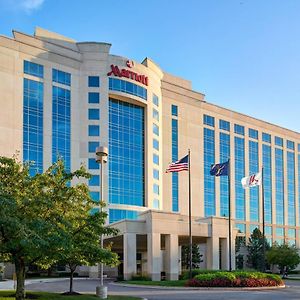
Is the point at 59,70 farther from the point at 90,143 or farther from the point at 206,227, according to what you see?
the point at 206,227

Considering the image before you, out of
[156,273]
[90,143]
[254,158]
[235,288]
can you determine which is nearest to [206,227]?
[156,273]

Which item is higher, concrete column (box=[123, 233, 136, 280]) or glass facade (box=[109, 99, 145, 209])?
glass facade (box=[109, 99, 145, 209])

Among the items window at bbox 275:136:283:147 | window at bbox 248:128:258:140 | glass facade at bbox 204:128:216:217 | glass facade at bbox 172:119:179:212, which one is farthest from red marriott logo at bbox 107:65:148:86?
window at bbox 275:136:283:147

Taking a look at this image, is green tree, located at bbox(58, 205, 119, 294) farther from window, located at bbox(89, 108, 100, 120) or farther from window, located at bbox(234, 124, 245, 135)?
window, located at bbox(234, 124, 245, 135)

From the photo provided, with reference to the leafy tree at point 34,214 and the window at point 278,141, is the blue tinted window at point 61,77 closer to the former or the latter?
the leafy tree at point 34,214

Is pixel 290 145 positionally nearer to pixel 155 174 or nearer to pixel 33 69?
pixel 155 174

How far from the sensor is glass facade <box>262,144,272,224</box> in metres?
101

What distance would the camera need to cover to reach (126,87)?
244 feet

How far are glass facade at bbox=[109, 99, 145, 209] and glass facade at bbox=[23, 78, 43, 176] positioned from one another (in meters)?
10.2

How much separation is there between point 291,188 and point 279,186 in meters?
5.61

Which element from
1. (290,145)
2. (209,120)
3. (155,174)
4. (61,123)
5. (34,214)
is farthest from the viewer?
(290,145)

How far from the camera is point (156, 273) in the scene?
4978cm

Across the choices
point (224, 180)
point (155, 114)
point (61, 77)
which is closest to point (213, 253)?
point (155, 114)

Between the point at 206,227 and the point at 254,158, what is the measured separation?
49088mm
